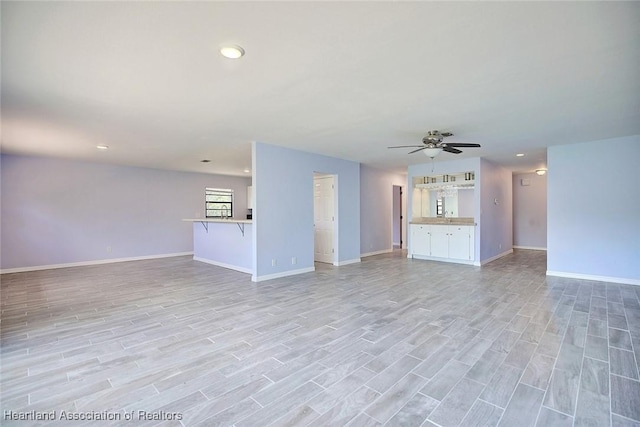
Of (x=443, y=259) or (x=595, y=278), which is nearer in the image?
(x=595, y=278)

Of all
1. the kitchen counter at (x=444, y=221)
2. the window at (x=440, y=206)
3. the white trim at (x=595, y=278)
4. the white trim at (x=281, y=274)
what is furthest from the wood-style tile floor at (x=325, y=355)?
the window at (x=440, y=206)

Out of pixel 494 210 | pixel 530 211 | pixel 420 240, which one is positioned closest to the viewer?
pixel 494 210

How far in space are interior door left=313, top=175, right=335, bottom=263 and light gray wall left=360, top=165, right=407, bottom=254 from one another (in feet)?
4.59

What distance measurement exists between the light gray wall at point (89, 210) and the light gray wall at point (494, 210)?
7.91 meters

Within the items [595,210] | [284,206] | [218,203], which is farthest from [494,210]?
[218,203]

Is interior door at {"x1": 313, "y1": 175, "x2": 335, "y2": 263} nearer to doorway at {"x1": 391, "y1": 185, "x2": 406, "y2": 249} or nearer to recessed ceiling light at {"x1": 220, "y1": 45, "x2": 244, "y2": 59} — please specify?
doorway at {"x1": 391, "y1": 185, "x2": 406, "y2": 249}

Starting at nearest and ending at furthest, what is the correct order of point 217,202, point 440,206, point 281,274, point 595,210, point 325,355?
point 325,355 < point 595,210 < point 281,274 < point 440,206 < point 217,202

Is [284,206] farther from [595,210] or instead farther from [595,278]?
[595,278]

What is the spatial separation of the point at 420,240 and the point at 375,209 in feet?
5.10

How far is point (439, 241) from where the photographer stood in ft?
24.1

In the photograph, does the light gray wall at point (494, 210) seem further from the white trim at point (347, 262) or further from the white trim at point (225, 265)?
the white trim at point (225, 265)

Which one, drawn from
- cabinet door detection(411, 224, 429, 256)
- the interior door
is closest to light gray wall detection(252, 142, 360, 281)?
the interior door

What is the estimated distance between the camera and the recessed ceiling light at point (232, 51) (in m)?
2.18

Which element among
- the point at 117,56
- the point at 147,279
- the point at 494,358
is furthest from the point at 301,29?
the point at 147,279
